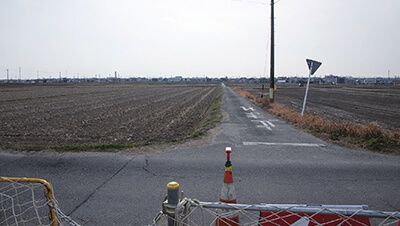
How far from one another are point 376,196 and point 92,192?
196 inches

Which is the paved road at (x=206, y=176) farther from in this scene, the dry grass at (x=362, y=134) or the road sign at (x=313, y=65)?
the road sign at (x=313, y=65)

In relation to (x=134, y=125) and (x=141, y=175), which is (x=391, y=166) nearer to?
(x=141, y=175)

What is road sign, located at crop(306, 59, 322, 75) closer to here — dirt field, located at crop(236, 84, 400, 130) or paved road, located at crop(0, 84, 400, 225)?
dirt field, located at crop(236, 84, 400, 130)

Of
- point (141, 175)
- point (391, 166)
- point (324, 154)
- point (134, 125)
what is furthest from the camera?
point (134, 125)

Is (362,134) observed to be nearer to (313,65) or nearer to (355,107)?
(313,65)

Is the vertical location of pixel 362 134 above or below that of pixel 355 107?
below

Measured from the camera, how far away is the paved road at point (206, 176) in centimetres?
393

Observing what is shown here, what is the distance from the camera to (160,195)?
417cm

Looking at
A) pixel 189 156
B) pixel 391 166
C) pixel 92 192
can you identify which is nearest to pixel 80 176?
pixel 92 192

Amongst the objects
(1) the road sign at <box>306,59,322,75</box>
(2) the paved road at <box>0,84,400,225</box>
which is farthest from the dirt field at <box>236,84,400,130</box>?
(2) the paved road at <box>0,84,400,225</box>

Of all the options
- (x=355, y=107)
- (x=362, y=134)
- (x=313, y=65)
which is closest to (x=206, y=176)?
(x=362, y=134)

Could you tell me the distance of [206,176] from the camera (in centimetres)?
499

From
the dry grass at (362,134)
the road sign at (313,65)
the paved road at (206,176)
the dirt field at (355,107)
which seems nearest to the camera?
the paved road at (206,176)

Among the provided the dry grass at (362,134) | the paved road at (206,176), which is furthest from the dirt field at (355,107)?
the paved road at (206,176)
